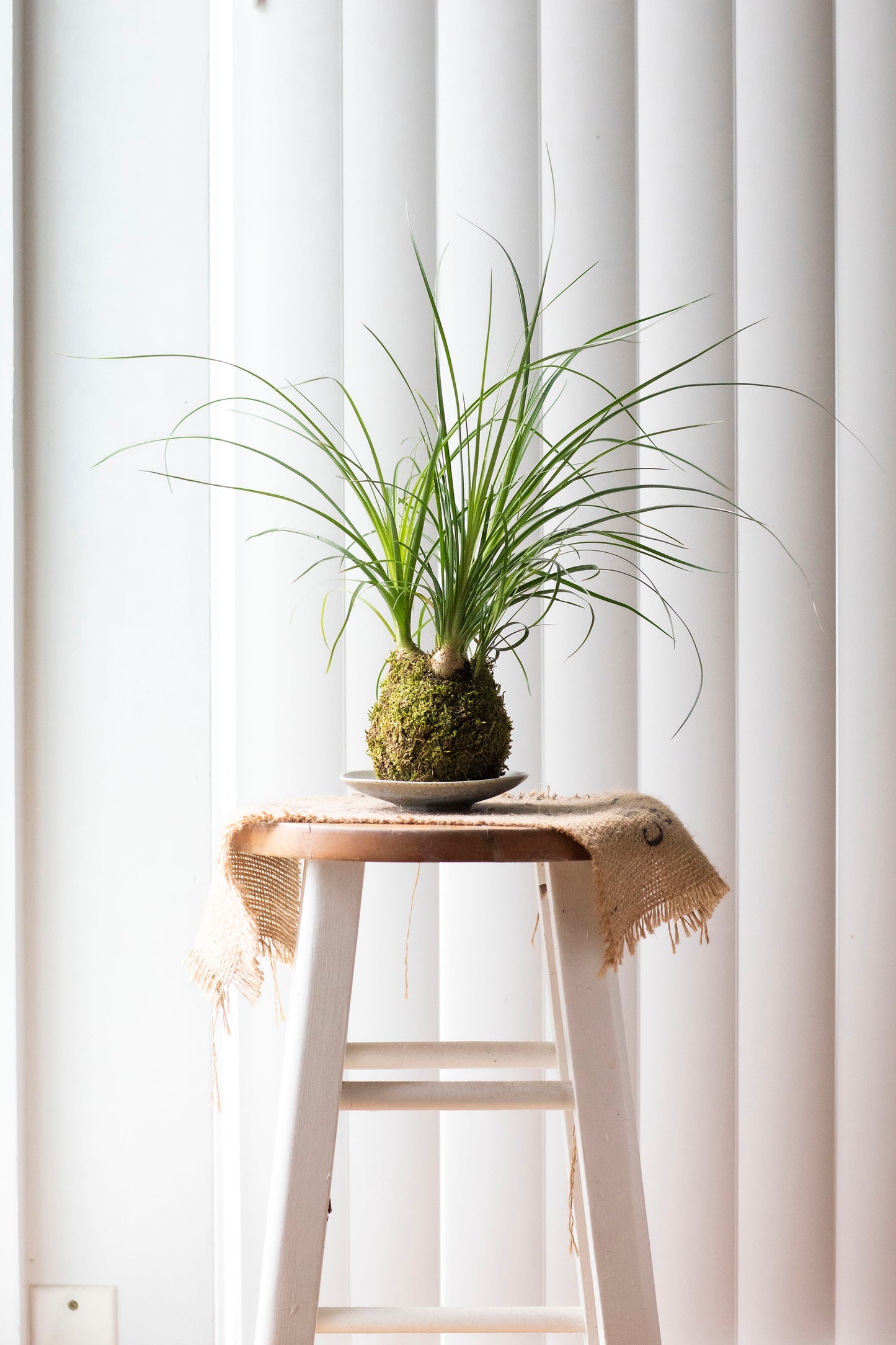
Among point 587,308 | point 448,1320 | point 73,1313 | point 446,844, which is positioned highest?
point 587,308

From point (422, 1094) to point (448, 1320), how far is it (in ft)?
0.52

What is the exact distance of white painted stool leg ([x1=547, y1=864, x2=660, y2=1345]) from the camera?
62 cm

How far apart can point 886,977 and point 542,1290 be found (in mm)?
481

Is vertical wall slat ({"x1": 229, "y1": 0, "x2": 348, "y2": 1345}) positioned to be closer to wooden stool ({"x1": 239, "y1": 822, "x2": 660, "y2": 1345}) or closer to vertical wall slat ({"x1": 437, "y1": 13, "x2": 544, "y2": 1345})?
vertical wall slat ({"x1": 437, "y1": 13, "x2": 544, "y2": 1345})

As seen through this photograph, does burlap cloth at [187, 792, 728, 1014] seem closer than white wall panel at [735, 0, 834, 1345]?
Yes

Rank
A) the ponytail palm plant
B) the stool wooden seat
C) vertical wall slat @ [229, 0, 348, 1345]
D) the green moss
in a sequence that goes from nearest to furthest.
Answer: the stool wooden seat, the green moss, the ponytail palm plant, vertical wall slat @ [229, 0, 348, 1345]

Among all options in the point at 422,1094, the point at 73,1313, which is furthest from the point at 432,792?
the point at 73,1313

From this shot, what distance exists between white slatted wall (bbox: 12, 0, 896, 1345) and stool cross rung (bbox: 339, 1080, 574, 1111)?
0.33 m

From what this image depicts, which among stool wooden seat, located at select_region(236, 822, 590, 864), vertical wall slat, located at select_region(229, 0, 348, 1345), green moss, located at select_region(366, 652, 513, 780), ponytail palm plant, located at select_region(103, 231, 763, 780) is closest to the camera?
stool wooden seat, located at select_region(236, 822, 590, 864)

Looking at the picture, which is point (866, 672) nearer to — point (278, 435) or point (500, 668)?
point (500, 668)

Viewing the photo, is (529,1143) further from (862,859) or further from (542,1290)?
(862,859)

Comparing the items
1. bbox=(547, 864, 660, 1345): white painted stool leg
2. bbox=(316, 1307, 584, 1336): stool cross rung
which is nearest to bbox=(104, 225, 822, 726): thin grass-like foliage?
bbox=(547, 864, 660, 1345): white painted stool leg

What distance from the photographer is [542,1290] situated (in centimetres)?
100

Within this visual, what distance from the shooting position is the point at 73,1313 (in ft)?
3.49
